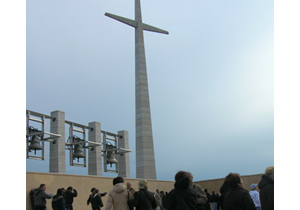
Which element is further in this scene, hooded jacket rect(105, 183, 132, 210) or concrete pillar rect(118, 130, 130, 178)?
concrete pillar rect(118, 130, 130, 178)

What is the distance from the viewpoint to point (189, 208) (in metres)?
5.55

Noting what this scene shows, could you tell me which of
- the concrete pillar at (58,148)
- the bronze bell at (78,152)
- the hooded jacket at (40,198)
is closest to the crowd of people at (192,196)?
the hooded jacket at (40,198)

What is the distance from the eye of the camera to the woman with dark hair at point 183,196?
5562mm

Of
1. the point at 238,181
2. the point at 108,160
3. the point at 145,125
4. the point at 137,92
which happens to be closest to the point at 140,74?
the point at 137,92

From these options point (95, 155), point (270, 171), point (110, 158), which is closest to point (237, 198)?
point (270, 171)

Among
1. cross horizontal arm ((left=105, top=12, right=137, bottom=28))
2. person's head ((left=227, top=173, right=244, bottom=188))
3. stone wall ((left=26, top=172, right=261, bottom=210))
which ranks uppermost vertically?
cross horizontal arm ((left=105, top=12, right=137, bottom=28))

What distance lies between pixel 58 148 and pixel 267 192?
546 inches

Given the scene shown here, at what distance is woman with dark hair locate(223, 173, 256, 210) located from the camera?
16.3 feet

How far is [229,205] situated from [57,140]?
1365 centimetres

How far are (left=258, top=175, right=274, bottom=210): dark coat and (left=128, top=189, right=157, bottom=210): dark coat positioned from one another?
2.19 meters

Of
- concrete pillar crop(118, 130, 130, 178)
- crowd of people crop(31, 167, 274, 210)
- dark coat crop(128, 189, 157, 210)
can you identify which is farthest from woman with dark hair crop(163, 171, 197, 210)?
concrete pillar crop(118, 130, 130, 178)

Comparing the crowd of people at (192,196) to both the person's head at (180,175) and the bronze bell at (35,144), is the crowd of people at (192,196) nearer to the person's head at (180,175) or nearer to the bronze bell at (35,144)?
the person's head at (180,175)

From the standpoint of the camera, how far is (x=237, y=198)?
5.04 m

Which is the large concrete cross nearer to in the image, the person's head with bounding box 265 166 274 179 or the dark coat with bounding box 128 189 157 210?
the dark coat with bounding box 128 189 157 210
